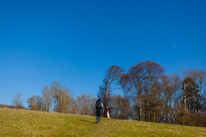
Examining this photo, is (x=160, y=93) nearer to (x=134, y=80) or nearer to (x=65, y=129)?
(x=134, y=80)

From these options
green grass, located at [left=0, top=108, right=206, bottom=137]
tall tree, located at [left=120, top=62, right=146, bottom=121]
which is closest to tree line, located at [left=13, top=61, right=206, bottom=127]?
tall tree, located at [left=120, top=62, right=146, bottom=121]

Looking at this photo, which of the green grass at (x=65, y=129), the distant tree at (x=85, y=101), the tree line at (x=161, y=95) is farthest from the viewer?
the distant tree at (x=85, y=101)

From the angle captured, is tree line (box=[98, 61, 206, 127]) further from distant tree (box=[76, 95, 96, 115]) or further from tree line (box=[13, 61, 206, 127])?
distant tree (box=[76, 95, 96, 115])

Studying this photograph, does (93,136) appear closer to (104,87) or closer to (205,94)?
(104,87)

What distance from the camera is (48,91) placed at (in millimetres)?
53781

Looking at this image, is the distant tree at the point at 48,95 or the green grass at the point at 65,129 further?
the distant tree at the point at 48,95

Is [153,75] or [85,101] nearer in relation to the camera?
[153,75]

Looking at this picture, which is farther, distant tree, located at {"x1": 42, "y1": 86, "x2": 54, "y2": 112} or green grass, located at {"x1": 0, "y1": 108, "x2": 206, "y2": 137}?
distant tree, located at {"x1": 42, "y1": 86, "x2": 54, "y2": 112}

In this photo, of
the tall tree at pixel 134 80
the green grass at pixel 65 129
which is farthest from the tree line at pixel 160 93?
the green grass at pixel 65 129

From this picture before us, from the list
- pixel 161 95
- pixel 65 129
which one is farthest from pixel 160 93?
pixel 65 129

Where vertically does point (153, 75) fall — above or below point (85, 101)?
above

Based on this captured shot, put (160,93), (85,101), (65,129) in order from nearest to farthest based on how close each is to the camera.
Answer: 1. (65,129)
2. (160,93)
3. (85,101)

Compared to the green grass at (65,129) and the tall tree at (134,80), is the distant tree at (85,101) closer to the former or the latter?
the tall tree at (134,80)

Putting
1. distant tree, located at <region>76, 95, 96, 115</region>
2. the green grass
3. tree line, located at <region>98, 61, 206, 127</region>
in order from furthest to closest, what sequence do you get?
distant tree, located at <region>76, 95, 96, 115</region>, tree line, located at <region>98, 61, 206, 127</region>, the green grass
